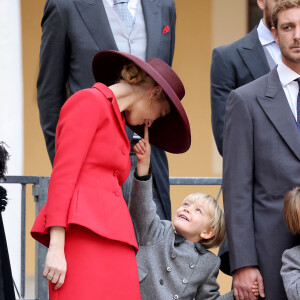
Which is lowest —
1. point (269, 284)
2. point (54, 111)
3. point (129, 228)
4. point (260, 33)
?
point (269, 284)

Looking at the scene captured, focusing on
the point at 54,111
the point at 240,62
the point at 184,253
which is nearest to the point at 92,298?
the point at 184,253

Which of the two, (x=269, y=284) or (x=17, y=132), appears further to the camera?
(x=17, y=132)

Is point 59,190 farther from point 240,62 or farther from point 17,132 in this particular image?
point 17,132

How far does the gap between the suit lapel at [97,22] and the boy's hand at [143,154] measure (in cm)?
54

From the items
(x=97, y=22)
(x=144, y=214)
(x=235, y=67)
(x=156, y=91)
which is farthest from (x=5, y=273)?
(x=235, y=67)

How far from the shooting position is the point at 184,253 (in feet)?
13.5

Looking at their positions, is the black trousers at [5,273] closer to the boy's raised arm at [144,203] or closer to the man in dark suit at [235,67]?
the boy's raised arm at [144,203]

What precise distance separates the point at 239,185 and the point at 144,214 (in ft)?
1.45

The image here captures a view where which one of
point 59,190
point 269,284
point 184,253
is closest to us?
point 59,190

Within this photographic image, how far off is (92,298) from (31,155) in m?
4.89

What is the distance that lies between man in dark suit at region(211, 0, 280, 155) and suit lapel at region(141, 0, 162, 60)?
52 cm

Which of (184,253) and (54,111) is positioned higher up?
(54,111)

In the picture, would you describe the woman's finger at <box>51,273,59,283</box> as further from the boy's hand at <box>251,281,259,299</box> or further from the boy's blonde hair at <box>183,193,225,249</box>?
the boy's blonde hair at <box>183,193,225,249</box>

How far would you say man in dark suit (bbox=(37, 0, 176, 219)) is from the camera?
4281 mm
